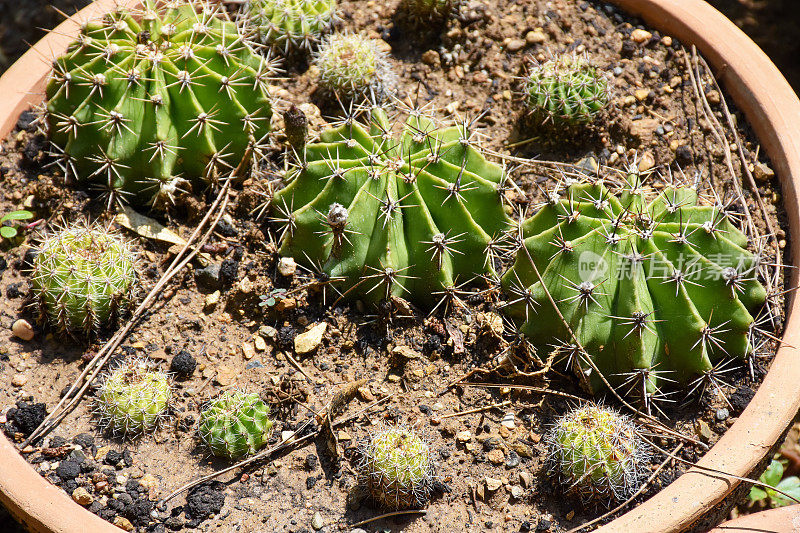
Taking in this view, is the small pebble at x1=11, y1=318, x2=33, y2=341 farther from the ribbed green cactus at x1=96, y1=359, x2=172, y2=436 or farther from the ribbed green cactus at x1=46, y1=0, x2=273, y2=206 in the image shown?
the ribbed green cactus at x1=46, y1=0, x2=273, y2=206

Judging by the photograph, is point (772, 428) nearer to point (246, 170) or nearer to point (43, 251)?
point (246, 170)

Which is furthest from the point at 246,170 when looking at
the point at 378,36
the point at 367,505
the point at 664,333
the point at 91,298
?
the point at 664,333

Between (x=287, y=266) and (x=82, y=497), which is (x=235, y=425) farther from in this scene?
(x=287, y=266)

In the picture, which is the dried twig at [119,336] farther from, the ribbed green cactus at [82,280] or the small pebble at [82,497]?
the small pebble at [82,497]

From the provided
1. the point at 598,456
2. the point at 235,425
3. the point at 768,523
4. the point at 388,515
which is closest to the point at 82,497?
the point at 235,425

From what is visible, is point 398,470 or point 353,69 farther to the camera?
point 353,69

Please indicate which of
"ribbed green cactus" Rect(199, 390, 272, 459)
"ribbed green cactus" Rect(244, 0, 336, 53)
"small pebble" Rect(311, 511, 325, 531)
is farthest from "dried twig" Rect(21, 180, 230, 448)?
"small pebble" Rect(311, 511, 325, 531)
